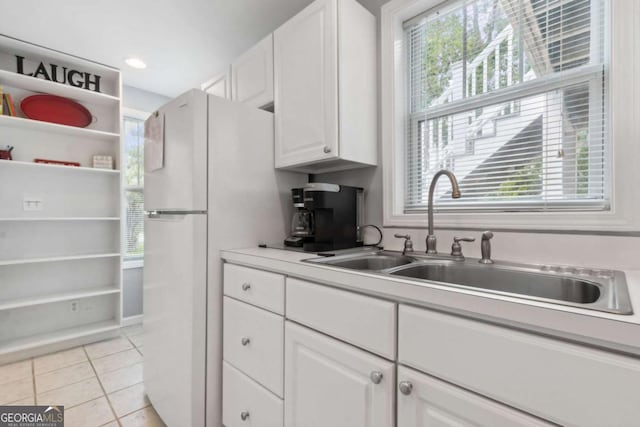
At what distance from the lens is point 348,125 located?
153 centimetres

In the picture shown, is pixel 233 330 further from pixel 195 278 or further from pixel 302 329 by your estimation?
pixel 302 329

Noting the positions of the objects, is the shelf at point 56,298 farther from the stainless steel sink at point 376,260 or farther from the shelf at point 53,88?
the stainless steel sink at point 376,260

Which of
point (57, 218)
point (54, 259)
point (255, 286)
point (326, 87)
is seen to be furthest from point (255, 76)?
point (54, 259)

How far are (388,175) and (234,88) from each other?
1305 mm

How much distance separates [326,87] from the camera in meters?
1.49

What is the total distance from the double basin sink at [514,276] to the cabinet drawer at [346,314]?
0.11 m

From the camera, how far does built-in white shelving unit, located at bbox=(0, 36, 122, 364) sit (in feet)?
8.09

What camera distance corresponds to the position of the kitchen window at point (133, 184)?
3.27m

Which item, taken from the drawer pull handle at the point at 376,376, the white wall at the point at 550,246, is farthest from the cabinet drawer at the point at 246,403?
the white wall at the point at 550,246

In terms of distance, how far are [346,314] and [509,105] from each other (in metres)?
1.24

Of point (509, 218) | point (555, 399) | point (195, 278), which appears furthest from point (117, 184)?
point (555, 399)

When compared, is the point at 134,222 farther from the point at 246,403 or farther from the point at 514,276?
the point at 514,276

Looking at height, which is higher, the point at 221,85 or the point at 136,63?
the point at 136,63

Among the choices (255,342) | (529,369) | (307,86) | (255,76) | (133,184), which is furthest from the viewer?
(133,184)
